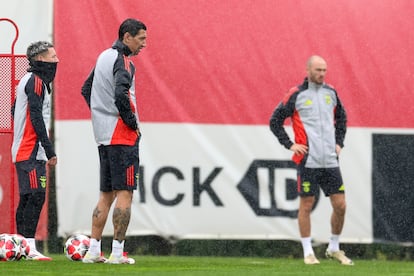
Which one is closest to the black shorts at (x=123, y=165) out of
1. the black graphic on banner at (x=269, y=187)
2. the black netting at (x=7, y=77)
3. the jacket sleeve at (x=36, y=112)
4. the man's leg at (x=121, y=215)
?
the man's leg at (x=121, y=215)

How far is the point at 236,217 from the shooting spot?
11.2 metres

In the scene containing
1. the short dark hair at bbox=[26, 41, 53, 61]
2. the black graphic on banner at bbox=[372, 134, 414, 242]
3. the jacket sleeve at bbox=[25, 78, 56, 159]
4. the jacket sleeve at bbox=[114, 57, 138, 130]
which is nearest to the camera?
the jacket sleeve at bbox=[114, 57, 138, 130]

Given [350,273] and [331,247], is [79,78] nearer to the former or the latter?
[331,247]

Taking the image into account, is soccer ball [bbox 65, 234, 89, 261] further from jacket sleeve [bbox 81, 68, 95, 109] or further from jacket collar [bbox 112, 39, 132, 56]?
jacket collar [bbox 112, 39, 132, 56]

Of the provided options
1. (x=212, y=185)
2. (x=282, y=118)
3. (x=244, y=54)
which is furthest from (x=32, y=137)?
(x=244, y=54)

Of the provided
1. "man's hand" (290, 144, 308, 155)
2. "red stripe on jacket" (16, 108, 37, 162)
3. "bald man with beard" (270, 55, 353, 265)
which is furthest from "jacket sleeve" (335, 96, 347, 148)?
"red stripe on jacket" (16, 108, 37, 162)

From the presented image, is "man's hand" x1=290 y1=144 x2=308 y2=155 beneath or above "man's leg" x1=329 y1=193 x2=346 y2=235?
above

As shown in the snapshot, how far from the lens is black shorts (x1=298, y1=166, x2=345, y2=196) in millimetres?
9773

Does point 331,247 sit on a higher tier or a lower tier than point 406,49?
lower

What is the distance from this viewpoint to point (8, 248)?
29.4ft

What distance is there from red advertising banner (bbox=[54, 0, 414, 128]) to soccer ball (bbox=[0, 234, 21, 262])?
2.45m

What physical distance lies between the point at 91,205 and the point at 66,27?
1.63m

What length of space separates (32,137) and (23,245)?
80cm

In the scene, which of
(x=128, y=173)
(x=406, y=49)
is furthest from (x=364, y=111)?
(x=128, y=173)
